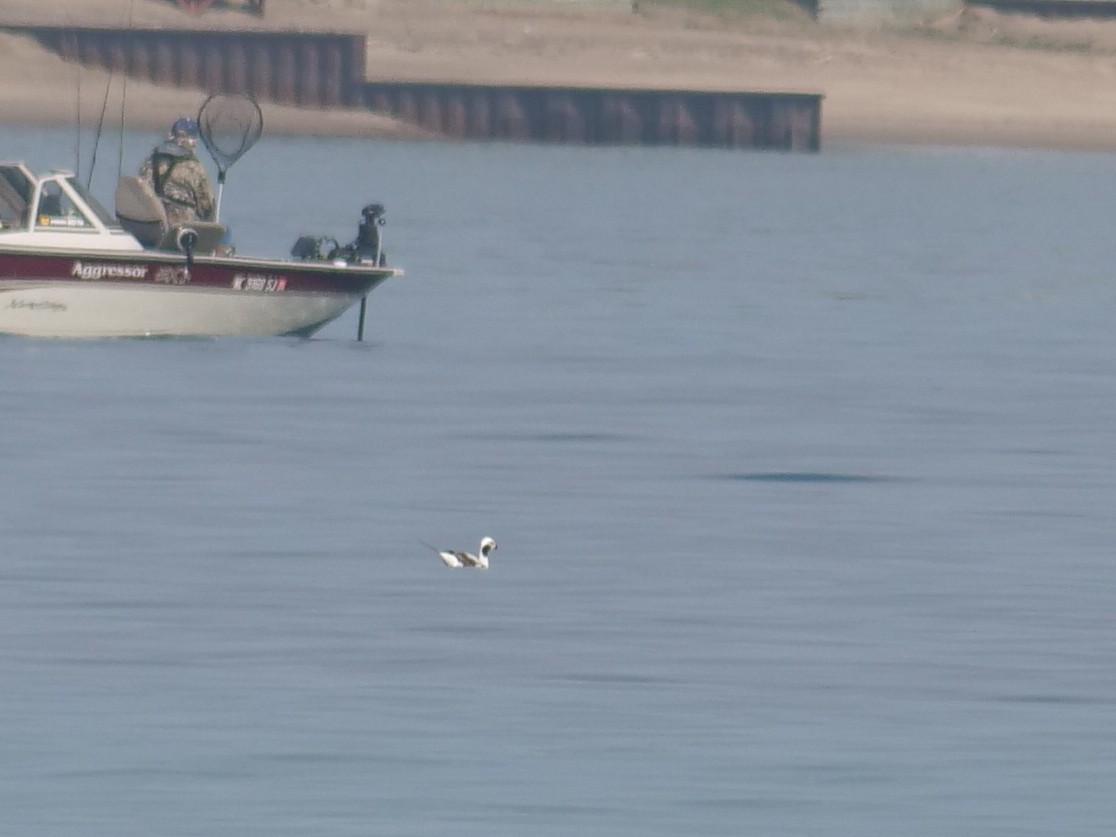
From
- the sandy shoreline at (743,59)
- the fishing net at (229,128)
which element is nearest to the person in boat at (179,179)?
the fishing net at (229,128)

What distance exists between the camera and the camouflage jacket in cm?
2425

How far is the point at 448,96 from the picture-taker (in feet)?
268

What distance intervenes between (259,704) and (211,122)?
1376 centimetres

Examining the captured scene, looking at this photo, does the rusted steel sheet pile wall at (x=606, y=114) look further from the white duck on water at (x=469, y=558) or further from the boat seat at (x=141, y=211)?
the white duck on water at (x=469, y=558)

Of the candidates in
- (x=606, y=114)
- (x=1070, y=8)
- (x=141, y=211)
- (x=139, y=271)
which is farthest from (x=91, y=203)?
(x=1070, y=8)

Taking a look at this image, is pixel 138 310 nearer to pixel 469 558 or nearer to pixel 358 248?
pixel 358 248

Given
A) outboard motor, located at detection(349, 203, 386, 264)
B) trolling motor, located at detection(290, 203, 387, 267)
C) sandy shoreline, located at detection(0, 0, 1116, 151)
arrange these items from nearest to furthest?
trolling motor, located at detection(290, 203, 387, 267)
outboard motor, located at detection(349, 203, 386, 264)
sandy shoreline, located at detection(0, 0, 1116, 151)

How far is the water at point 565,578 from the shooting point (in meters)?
11.1

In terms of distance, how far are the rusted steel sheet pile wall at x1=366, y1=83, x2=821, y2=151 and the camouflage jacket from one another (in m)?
56.5

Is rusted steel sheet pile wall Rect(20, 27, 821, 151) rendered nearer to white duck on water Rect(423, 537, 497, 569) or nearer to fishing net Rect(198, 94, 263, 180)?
fishing net Rect(198, 94, 263, 180)

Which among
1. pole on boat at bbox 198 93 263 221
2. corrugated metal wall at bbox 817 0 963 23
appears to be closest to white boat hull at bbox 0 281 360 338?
pole on boat at bbox 198 93 263 221

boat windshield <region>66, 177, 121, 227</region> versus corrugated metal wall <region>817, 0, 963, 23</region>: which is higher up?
boat windshield <region>66, 177, 121, 227</region>

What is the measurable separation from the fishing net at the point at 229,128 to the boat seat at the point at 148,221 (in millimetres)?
855

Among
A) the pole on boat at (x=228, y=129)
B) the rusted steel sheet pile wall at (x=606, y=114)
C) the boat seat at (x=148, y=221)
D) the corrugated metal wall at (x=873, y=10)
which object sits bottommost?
the rusted steel sheet pile wall at (x=606, y=114)
